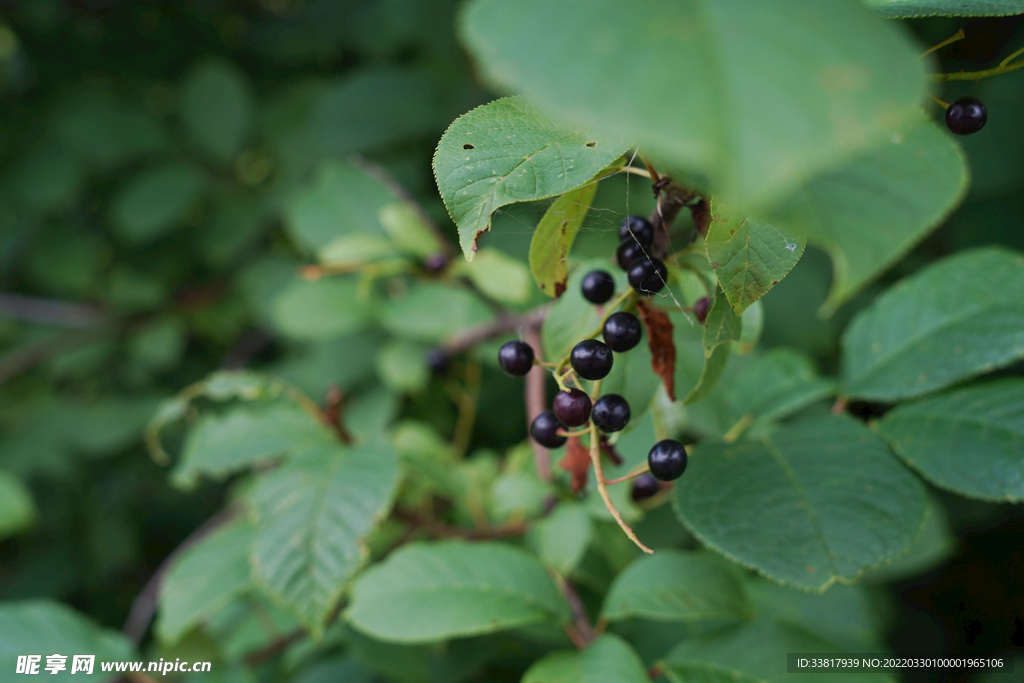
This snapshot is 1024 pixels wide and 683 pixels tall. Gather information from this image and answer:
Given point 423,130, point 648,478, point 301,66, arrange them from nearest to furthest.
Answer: point 648,478
point 423,130
point 301,66

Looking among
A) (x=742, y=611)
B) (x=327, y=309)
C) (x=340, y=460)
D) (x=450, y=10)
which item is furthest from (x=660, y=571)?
(x=450, y=10)

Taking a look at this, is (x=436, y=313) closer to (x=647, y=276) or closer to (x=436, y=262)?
(x=436, y=262)

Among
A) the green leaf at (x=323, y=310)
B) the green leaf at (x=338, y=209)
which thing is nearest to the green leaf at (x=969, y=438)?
the green leaf at (x=323, y=310)

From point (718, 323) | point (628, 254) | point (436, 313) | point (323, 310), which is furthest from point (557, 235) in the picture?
point (323, 310)

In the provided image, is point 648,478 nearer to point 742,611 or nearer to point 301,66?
point 742,611

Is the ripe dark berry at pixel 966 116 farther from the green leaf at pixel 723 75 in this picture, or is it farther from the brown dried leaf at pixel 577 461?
the brown dried leaf at pixel 577 461

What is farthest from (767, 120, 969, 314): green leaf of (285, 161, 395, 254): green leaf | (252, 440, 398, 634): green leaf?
(285, 161, 395, 254): green leaf
